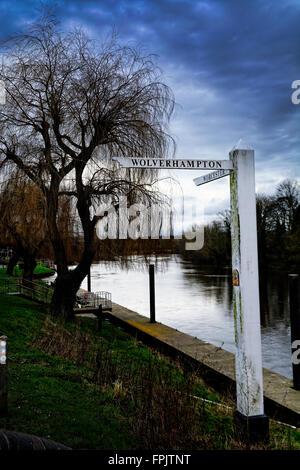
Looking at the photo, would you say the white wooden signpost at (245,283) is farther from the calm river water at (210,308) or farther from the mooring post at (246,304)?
the calm river water at (210,308)

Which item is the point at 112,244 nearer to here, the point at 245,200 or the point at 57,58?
the point at 57,58

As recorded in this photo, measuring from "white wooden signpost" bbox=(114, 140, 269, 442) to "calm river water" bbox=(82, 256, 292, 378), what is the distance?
4058 mm

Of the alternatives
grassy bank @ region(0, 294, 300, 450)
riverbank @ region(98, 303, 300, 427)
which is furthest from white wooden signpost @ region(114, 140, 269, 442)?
riverbank @ region(98, 303, 300, 427)

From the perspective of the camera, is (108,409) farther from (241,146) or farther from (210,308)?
(210,308)

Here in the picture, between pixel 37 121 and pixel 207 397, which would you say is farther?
pixel 37 121

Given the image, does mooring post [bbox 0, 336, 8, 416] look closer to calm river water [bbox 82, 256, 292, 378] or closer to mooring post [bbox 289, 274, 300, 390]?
calm river water [bbox 82, 256, 292, 378]

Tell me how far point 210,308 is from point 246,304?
21394 millimetres

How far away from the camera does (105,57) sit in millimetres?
12391

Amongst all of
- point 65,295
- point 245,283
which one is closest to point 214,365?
point 245,283

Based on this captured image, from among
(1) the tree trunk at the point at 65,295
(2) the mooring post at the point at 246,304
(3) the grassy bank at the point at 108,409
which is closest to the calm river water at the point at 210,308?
(1) the tree trunk at the point at 65,295

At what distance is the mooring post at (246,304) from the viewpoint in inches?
207

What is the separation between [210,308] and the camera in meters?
26.2

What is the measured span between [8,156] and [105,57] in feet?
13.7
